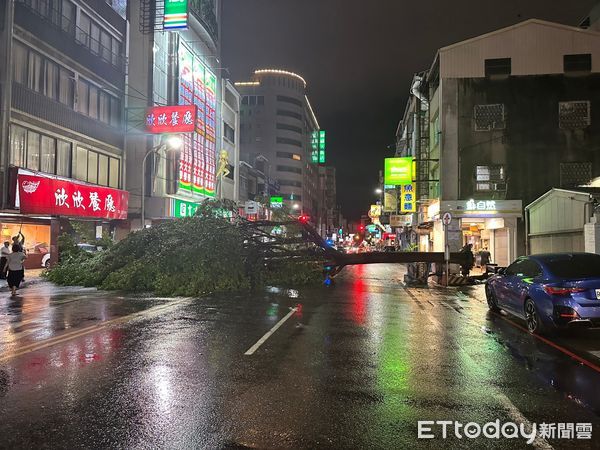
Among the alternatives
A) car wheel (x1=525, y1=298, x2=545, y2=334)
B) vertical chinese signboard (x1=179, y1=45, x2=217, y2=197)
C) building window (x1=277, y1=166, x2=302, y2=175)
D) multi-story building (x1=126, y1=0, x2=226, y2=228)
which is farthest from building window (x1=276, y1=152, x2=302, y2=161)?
car wheel (x1=525, y1=298, x2=545, y2=334)

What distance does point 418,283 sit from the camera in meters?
20.2

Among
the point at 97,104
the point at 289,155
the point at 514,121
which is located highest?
the point at 289,155

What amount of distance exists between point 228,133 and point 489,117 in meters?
27.7

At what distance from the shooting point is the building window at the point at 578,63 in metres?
29.3

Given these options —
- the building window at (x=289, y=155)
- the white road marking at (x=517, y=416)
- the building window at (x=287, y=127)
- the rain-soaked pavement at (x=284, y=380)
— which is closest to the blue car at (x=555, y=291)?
the rain-soaked pavement at (x=284, y=380)

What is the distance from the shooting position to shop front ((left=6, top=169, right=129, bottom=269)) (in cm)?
2106

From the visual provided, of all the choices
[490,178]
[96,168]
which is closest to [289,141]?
[490,178]

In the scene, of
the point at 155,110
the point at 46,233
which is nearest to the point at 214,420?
the point at 46,233

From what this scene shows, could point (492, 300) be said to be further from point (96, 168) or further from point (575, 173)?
point (96, 168)

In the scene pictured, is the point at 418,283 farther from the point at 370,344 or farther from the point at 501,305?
the point at 370,344

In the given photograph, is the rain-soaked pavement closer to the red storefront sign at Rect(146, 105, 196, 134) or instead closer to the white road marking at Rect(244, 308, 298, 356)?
the white road marking at Rect(244, 308, 298, 356)

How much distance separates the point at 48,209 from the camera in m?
21.9

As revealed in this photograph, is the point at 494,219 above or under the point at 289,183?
under

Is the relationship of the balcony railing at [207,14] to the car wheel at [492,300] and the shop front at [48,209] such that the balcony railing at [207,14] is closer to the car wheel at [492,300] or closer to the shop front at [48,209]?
the shop front at [48,209]
